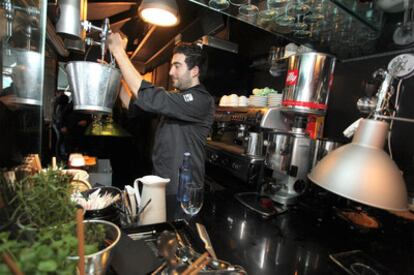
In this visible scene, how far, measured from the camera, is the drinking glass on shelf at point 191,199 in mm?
1000

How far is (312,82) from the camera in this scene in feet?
4.21

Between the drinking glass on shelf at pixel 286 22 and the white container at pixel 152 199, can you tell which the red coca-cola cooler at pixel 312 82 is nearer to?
the drinking glass on shelf at pixel 286 22

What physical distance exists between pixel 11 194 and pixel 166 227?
0.43m

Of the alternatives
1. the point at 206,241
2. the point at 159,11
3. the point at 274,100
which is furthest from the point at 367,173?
the point at 274,100

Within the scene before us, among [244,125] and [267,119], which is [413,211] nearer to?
[267,119]

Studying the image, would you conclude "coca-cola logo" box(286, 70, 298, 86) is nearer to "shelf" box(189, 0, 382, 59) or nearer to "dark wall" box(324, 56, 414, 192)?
"shelf" box(189, 0, 382, 59)

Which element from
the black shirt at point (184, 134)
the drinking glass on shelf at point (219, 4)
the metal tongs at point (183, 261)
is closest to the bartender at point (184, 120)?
the black shirt at point (184, 134)

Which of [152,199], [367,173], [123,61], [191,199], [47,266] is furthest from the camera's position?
[123,61]

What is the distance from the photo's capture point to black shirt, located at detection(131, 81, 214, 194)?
1.42 metres

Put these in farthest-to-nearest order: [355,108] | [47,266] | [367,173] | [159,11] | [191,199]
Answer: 1. [355,108]
2. [159,11]
3. [191,199]
4. [367,173]
5. [47,266]

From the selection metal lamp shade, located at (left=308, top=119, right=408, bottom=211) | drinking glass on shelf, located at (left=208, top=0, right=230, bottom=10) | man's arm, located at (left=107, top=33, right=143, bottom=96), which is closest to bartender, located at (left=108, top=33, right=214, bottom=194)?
man's arm, located at (left=107, top=33, right=143, bottom=96)

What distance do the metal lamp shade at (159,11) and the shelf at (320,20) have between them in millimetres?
160

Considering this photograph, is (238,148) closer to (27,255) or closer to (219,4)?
(219,4)

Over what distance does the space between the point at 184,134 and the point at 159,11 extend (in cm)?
69
